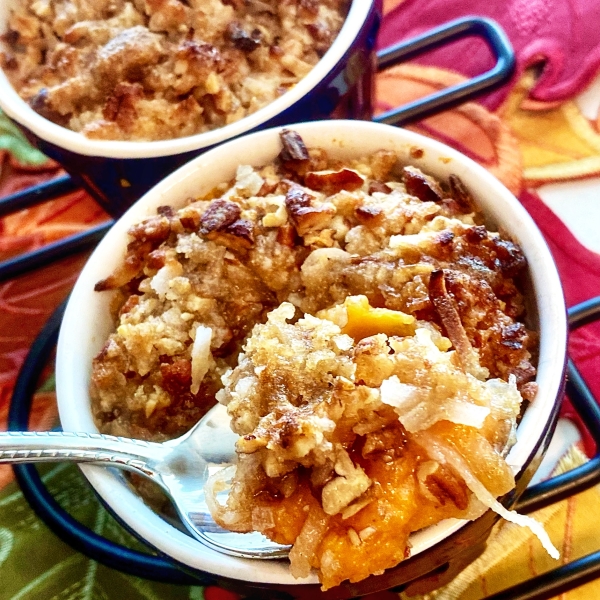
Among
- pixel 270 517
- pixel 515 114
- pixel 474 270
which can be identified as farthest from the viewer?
pixel 515 114

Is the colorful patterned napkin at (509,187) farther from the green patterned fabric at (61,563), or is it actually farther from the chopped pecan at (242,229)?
the chopped pecan at (242,229)

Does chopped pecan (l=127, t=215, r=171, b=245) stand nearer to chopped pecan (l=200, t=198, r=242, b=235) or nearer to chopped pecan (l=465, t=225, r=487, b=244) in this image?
chopped pecan (l=200, t=198, r=242, b=235)

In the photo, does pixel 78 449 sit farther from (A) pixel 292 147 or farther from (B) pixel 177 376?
(A) pixel 292 147

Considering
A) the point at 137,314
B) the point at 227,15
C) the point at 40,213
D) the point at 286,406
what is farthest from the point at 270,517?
the point at 40,213

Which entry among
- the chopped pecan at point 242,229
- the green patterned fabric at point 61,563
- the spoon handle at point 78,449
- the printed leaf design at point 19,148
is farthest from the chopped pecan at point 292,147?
the printed leaf design at point 19,148

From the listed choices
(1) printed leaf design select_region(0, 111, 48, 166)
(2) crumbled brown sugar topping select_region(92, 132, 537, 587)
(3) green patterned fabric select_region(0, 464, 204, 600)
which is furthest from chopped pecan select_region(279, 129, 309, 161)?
(1) printed leaf design select_region(0, 111, 48, 166)

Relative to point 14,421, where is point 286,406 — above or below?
above

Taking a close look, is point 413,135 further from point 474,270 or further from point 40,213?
point 40,213
